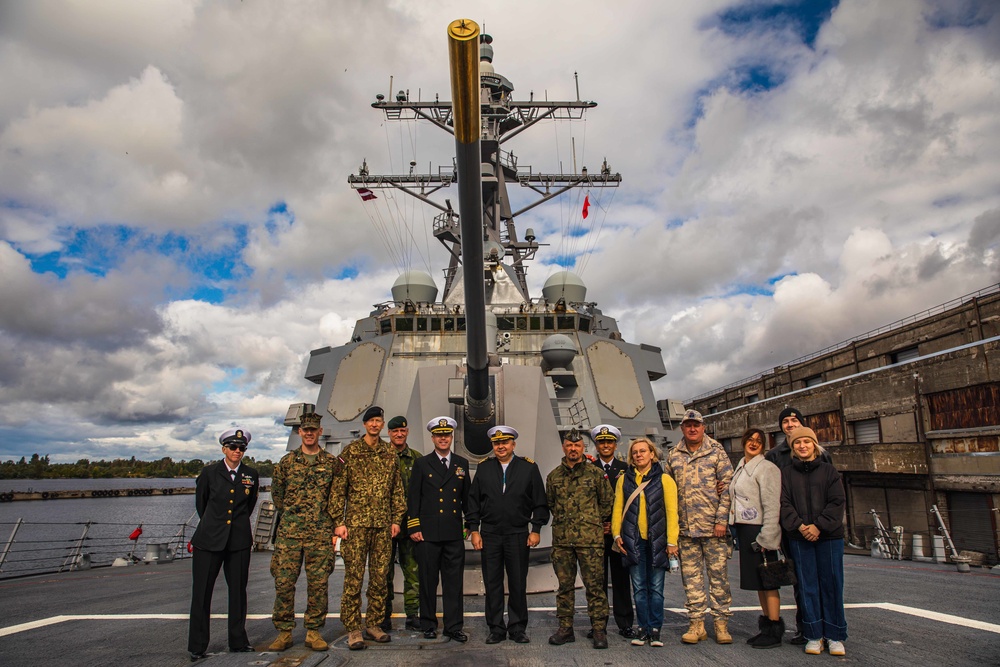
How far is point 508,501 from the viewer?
335cm

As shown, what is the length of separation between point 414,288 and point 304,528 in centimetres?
813

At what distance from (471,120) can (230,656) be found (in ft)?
8.80

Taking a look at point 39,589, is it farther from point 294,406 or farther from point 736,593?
point 736,593

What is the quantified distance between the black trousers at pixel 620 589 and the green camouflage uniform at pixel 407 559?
Result: 113cm

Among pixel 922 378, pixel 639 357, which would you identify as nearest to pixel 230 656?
pixel 639 357

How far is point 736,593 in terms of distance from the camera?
488 cm

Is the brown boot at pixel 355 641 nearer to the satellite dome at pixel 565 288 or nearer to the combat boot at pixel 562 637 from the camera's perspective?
the combat boot at pixel 562 637

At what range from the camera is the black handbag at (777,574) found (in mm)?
2920

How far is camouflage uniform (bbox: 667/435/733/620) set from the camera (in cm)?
315

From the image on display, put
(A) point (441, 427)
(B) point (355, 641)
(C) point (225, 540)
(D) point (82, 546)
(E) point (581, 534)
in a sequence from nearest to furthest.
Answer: (B) point (355, 641) < (C) point (225, 540) < (E) point (581, 534) < (A) point (441, 427) < (D) point (82, 546)

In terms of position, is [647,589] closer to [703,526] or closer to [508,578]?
[703,526]

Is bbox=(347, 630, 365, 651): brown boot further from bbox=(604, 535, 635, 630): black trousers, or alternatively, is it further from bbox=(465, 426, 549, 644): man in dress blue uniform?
bbox=(604, 535, 635, 630): black trousers

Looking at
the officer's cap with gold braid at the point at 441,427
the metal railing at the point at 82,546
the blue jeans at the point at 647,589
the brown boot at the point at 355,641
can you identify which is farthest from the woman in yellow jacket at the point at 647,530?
the metal railing at the point at 82,546

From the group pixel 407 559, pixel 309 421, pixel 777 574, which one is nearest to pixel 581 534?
pixel 777 574
